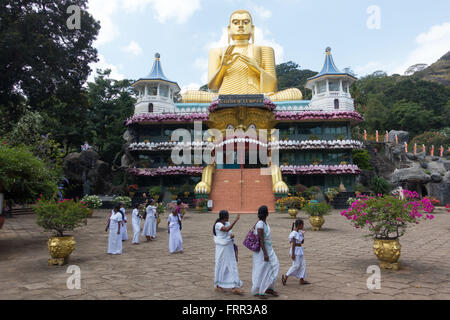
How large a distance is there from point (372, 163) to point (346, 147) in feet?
26.4

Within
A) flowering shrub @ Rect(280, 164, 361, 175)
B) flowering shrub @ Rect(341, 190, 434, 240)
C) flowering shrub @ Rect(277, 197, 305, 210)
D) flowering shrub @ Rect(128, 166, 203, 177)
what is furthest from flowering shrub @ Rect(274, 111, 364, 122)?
flowering shrub @ Rect(341, 190, 434, 240)

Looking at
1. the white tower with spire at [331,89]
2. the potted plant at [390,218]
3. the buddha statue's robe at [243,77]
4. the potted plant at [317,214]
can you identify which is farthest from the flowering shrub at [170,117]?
the potted plant at [390,218]

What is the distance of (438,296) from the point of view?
16.6ft

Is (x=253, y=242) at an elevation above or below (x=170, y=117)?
below

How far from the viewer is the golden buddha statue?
29062 millimetres

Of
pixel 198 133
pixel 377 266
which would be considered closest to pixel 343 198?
pixel 198 133

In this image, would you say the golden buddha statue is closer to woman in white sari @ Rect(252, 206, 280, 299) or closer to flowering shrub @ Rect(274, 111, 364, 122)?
flowering shrub @ Rect(274, 111, 364, 122)

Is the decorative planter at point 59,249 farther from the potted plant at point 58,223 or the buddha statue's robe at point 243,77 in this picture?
the buddha statue's robe at point 243,77

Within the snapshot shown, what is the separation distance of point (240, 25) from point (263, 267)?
29.7 m

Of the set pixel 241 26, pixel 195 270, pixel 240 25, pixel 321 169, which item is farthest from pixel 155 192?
pixel 195 270

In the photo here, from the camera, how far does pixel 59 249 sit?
7.43m

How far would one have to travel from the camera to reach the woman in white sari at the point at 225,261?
5.43m

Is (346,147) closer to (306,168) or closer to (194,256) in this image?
(306,168)

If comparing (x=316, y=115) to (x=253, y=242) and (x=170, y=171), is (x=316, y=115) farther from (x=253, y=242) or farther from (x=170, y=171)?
(x=253, y=242)
